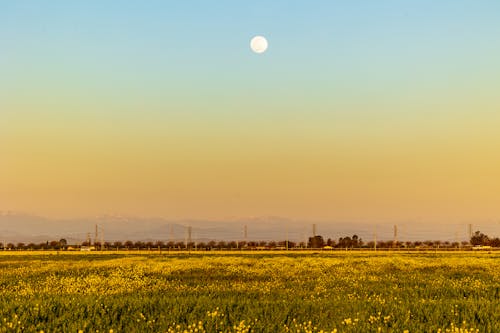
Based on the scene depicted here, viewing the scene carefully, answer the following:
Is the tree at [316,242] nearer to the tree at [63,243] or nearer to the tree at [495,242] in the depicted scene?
the tree at [495,242]

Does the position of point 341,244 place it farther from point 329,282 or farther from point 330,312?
point 330,312

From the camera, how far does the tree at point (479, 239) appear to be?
596 ft

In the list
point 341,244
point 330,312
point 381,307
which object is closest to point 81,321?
point 330,312

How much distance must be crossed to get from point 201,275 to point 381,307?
20.7 metres

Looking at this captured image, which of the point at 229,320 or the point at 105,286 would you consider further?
the point at 105,286

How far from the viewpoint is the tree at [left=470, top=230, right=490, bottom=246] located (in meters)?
182

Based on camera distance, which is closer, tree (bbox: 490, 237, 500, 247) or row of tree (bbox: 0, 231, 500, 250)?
row of tree (bbox: 0, 231, 500, 250)

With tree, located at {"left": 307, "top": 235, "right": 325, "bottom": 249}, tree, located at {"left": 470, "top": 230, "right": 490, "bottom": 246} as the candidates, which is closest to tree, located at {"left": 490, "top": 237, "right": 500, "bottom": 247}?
tree, located at {"left": 470, "top": 230, "right": 490, "bottom": 246}

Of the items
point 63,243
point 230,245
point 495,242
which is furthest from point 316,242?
point 63,243

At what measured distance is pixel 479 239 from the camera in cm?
18462

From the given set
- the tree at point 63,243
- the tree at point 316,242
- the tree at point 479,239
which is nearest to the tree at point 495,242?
the tree at point 479,239

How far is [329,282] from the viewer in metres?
26.7

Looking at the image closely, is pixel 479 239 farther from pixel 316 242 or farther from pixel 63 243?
pixel 63 243

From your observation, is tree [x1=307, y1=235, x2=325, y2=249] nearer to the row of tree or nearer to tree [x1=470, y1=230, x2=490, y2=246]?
the row of tree
